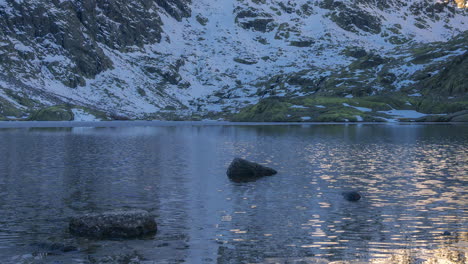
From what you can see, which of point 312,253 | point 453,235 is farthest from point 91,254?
point 453,235

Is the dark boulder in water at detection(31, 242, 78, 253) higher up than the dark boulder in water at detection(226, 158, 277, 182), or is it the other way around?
the dark boulder in water at detection(226, 158, 277, 182)

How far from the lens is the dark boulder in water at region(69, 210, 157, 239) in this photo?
27.5m

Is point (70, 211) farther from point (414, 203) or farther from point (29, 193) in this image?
point (414, 203)

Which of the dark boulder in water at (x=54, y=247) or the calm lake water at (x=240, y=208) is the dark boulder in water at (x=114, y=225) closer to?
the calm lake water at (x=240, y=208)

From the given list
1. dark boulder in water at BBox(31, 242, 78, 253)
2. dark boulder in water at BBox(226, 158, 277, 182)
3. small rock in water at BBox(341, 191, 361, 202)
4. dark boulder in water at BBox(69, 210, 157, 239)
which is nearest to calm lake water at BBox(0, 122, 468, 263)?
dark boulder in water at BBox(31, 242, 78, 253)

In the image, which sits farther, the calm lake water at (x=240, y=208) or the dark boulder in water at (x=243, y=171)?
the dark boulder in water at (x=243, y=171)

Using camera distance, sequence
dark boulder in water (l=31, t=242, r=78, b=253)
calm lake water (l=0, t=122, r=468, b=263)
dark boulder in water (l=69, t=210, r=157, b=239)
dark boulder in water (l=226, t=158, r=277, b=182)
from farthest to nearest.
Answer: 1. dark boulder in water (l=226, t=158, r=277, b=182)
2. dark boulder in water (l=69, t=210, r=157, b=239)
3. calm lake water (l=0, t=122, r=468, b=263)
4. dark boulder in water (l=31, t=242, r=78, b=253)

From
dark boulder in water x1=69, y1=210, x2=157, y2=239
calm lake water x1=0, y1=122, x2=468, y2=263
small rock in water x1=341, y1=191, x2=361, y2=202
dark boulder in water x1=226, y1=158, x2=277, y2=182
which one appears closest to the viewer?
calm lake water x1=0, y1=122, x2=468, y2=263

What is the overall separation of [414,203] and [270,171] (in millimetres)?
20901

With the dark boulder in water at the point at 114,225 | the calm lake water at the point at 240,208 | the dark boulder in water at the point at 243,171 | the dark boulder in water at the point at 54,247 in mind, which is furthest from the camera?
the dark boulder in water at the point at 243,171

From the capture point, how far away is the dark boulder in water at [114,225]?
90.3 ft

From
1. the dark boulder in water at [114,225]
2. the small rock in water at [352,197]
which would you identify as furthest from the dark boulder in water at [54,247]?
Result: the small rock in water at [352,197]

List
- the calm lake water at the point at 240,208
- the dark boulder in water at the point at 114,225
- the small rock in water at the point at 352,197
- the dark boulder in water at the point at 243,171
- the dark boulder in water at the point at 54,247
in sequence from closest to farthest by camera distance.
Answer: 1. the dark boulder in water at the point at 54,247
2. the calm lake water at the point at 240,208
3. the dark boulder in water at the point at 114,225
4. the small rock in water at the point at 352,197
5. the dark boulder in water at the point at 243,171

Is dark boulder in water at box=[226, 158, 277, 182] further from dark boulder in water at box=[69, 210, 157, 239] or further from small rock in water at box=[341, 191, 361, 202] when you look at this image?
dark boulder in water at box=[69, 210, 157, 239]
